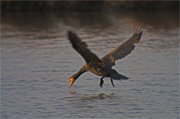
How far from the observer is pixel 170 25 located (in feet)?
72.2

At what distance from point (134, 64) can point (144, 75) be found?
146cm

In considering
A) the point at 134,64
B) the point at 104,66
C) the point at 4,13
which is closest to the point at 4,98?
the point at 104,66

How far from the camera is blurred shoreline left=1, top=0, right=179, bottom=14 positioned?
3096 cm

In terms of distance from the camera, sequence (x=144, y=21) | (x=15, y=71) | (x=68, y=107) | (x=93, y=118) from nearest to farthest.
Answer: (x=93, y=118) < (x=68, y=107) < (x=15, y=71) < (x=144, y=21)

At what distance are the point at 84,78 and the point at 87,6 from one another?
2134cm

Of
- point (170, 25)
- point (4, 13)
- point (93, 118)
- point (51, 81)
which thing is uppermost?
point (4, 13)

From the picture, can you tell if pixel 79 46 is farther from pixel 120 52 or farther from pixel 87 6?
pixel 87 6

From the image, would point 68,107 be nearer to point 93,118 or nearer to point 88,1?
point 93,118

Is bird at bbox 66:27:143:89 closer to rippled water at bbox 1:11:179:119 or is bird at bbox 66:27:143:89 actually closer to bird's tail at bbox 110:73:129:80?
bird's tail at bbox 110:73:129:80

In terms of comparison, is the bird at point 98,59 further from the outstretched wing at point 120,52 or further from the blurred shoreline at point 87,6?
the blurred shoreline at point 87,6

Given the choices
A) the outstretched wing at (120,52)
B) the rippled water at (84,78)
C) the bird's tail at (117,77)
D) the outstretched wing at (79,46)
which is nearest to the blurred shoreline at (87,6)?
the rippled water at (84,78)

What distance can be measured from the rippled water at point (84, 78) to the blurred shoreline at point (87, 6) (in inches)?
399

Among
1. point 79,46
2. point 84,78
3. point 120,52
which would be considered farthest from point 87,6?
point 79,46

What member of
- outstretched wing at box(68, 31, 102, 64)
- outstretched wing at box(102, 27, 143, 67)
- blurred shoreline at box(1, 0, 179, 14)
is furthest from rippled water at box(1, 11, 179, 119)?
blurred shoreline at box(1, 0, 179, 14)
